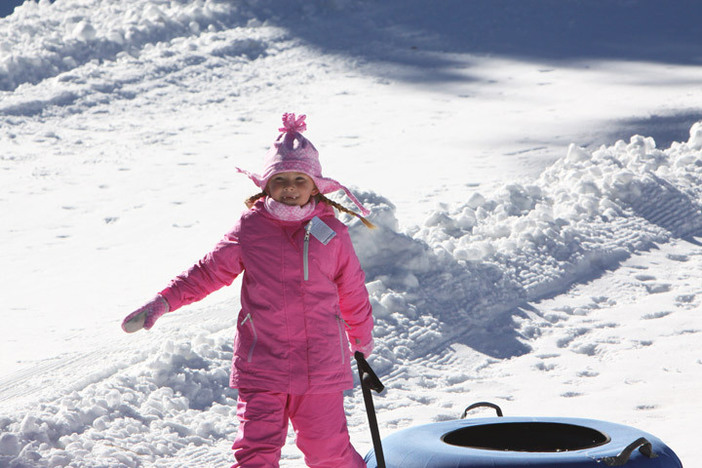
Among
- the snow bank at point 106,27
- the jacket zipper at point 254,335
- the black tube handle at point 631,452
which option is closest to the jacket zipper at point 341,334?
the jacket zipper at point 254,335

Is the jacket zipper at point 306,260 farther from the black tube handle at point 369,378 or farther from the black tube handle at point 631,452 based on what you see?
the black tube handle at point 631,452

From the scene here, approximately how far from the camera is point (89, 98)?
982 cm

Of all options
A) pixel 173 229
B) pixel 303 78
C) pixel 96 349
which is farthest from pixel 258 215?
pixel 303 78

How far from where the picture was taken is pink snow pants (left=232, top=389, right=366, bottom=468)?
2.65 meters

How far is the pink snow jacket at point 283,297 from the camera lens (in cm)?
272

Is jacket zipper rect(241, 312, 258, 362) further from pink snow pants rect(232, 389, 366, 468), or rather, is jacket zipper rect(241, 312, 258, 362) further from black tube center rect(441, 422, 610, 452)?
black tube center rect(441, 422, 610, 452)

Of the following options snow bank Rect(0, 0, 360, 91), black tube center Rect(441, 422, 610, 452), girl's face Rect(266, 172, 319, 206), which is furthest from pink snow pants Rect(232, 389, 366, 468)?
snow bank Rect(0, 0, 360, 91)

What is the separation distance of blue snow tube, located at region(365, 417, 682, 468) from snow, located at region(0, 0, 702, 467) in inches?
23.8

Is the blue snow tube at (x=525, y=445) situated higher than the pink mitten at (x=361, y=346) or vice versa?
the pink mitten at (x=361, y=346)

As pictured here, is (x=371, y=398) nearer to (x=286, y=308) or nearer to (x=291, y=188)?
(x=286, y=308)

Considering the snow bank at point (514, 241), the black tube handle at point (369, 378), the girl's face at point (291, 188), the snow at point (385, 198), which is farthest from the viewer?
the snow bank at point (514, 241)

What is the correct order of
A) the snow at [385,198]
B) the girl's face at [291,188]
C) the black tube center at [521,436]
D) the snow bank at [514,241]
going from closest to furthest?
the girl's face at [291,188] → the black tube center at [521,436] → the snow at [385,198] → the snow bank at [514,241]

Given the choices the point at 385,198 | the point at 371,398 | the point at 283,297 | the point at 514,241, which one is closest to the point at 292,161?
the point at 283,297

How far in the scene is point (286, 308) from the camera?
2.72m
